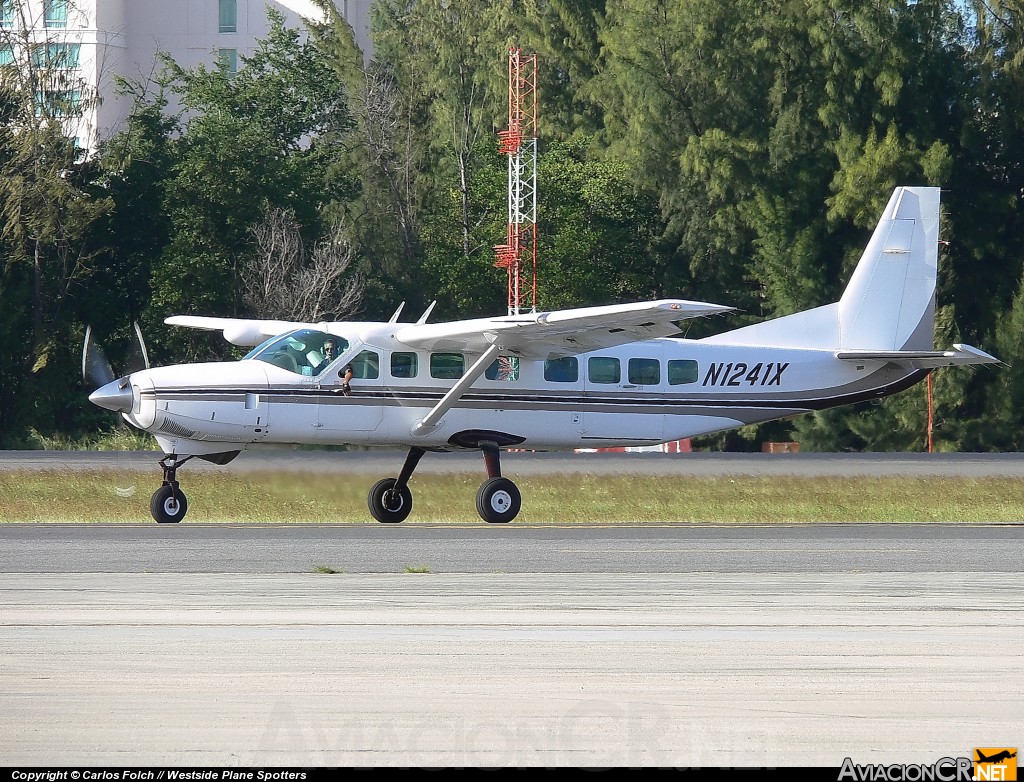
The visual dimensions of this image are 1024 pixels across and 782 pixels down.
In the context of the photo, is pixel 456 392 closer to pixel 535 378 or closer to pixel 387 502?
pixel 535 378

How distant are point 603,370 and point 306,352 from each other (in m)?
3.93

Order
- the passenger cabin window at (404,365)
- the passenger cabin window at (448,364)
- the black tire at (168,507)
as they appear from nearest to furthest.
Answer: the black tire at (168,507) → the passenger cabin window at (404,365) → the passenger cabin window at (448,364)

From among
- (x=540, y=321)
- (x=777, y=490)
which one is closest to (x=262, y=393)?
(x=540, y=321)

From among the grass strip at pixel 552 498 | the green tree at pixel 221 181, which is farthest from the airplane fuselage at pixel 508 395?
the green tree at pixel 221 181

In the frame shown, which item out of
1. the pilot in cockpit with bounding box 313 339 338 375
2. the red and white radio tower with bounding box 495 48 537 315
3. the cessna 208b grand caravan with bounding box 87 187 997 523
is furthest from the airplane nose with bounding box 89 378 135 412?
the red and white radio tower with bounding box 495 48 537 315

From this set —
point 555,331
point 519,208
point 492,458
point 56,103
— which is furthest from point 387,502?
point 56,103

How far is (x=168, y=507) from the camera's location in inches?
722

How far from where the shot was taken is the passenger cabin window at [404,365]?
19172 mm

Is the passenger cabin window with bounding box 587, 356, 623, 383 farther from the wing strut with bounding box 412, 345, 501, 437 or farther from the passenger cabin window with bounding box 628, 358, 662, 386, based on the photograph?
the wing strut with bounding box 412, 345, 501, 437

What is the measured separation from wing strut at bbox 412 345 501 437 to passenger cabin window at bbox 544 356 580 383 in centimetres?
99

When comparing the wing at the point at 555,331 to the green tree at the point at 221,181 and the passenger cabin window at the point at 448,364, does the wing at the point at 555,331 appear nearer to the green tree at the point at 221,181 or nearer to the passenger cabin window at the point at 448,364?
the passenger cabin window at the point at 448,364

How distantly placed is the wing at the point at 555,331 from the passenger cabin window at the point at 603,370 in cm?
47

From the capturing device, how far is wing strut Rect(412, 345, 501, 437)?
1881 centimetres

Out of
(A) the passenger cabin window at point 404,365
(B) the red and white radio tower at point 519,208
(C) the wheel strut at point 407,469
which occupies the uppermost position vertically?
(B) the red and white radio tower at point 519,208
